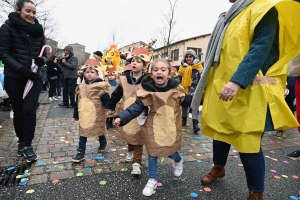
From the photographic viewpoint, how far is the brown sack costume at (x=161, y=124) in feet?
8.17

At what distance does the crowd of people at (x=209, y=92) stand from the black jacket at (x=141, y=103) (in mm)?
10

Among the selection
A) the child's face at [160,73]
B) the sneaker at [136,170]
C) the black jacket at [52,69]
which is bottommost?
the sneaker at [136,170]

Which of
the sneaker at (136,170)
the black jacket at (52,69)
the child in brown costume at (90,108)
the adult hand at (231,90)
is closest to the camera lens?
the adult hand at (231,90)

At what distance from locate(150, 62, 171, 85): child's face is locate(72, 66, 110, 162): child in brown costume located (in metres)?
1.00

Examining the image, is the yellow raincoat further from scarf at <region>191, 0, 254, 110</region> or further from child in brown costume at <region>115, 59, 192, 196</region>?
child in brown costume at <region>115, 59, 192, 196</region>

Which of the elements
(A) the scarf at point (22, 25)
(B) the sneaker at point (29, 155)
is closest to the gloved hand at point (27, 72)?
(A) the scarf at point (22, 25)

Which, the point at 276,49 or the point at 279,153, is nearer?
the point at 276,49

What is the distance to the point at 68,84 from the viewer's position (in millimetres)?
8008

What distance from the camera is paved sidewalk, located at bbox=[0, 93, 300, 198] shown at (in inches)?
115

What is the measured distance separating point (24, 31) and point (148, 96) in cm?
188

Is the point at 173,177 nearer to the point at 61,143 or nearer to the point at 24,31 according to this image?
the point at 61,143

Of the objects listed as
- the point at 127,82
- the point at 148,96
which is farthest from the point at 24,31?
the point at 148,96

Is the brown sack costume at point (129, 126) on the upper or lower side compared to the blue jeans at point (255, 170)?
upper

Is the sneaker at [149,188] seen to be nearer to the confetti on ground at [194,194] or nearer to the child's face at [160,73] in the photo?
the confetti on ground at [194,194]
